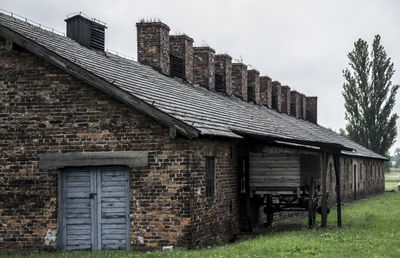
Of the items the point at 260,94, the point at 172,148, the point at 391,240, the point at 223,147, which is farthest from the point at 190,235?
the point at 260,94

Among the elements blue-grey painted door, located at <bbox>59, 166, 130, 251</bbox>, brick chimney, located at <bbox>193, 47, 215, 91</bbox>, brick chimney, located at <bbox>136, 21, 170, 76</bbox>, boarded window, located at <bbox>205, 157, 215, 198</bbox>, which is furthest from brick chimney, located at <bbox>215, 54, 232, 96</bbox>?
blue-grey painted door, located at <bbox>59, 166, 130, 251</bbox>

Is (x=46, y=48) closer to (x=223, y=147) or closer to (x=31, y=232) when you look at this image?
(x=31, y=232)

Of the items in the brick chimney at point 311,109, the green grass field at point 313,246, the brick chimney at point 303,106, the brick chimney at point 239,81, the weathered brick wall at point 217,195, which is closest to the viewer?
the green grass field at point 313,246

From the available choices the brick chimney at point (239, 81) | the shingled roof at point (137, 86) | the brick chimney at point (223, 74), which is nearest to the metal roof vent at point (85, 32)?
the shingled roof at point (137, 86)

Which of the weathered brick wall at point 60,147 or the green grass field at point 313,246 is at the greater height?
the weathered brick wall at point 60,147

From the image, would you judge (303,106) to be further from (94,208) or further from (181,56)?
(94,208)

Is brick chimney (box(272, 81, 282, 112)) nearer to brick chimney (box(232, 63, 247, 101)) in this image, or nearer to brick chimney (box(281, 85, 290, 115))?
brick chimney (box(281, 85, 290, 115))

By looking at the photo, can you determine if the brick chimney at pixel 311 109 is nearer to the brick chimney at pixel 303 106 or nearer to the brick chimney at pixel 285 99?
the brick chimney at pixel 303 106

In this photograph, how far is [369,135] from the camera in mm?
46125

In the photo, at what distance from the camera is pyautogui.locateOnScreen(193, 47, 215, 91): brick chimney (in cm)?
2508

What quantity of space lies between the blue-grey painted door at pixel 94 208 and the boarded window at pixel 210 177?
231 centimetres

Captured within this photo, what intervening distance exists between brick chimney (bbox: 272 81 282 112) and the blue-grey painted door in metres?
25.1

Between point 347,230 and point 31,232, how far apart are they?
27.1 feet

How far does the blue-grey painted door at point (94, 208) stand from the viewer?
12852mm
